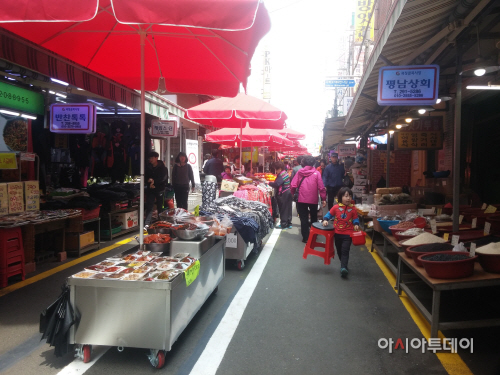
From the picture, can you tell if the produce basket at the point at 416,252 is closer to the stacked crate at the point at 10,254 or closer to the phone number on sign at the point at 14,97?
the stacked crate at the point at 10,254

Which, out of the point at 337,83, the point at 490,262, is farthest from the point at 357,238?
the point at 337,83

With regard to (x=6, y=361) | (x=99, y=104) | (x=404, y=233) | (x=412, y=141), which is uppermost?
(x=99, y=104)

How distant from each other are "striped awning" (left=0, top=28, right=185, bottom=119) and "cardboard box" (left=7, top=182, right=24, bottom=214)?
212 cm

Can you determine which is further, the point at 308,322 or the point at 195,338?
the point at 308,322

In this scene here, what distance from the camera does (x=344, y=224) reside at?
22.4ft

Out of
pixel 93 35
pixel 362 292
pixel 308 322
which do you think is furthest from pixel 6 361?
pixel 362 292

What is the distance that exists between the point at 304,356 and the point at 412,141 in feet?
29.3

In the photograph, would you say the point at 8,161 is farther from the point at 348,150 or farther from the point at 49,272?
the point at 348,150

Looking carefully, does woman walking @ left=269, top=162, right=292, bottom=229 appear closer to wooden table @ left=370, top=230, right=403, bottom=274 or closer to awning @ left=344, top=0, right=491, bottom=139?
wooden table @ left=370, top=230, right=403, bottom=274

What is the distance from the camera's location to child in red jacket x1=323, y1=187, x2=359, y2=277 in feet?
22.2

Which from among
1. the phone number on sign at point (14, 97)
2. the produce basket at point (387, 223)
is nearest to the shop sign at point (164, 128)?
the phone number on sign at point (14, 97)

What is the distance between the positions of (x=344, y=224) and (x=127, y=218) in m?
5.78

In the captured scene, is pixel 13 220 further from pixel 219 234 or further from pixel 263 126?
pixel 263 126

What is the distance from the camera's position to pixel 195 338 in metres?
4.26
